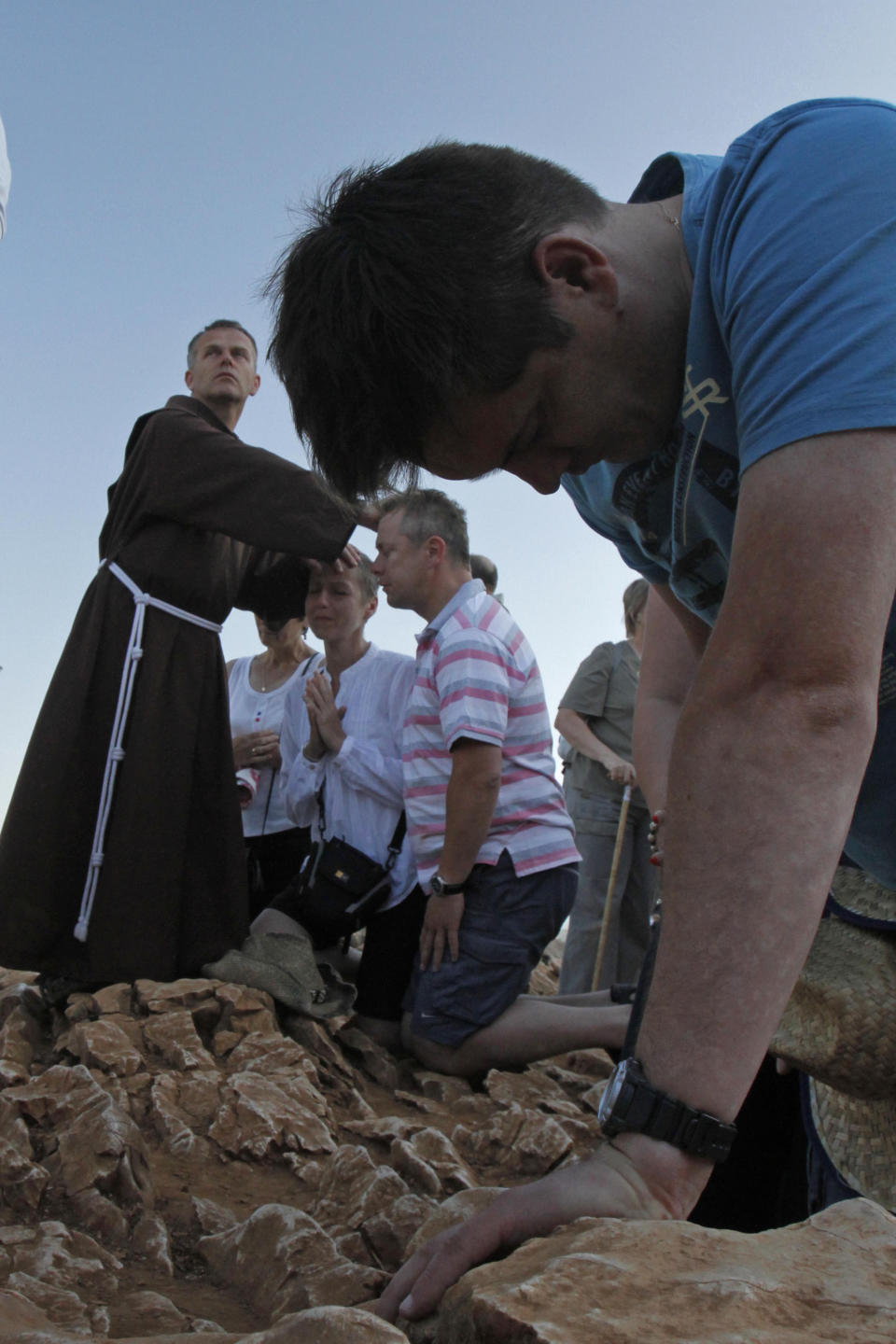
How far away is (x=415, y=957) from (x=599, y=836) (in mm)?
1656

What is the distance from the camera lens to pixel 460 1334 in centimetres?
90

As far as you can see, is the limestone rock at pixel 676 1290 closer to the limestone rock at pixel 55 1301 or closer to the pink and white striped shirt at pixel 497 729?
the limestone rock at pixel 55 1301

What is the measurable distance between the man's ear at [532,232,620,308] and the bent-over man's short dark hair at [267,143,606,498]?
17 mm

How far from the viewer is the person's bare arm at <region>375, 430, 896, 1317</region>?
97 centimetres

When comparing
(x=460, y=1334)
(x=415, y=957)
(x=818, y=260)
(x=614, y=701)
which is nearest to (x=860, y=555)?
(x=818, y=260)

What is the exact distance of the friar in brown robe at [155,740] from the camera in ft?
10.6

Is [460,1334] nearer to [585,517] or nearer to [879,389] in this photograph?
[879,389]

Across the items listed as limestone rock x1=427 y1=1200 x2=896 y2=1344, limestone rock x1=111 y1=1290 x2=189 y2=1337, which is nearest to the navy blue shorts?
limestone rock x1=111 y1=1290 x2=189 y2=1337

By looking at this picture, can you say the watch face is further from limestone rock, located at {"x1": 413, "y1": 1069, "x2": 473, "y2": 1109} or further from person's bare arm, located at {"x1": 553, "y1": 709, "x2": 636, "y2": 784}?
person's bare arm, located at {"x1": 553, "y1": 709, "x2": 636, "y2": 784}

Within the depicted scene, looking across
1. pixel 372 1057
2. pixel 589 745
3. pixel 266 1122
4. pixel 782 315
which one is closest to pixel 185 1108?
pixel 266 1122

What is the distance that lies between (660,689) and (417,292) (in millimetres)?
969

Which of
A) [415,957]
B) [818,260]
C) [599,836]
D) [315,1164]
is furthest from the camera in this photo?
[599,836]

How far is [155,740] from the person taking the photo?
3346mm

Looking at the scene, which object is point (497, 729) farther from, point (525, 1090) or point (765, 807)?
point (765, 807)
